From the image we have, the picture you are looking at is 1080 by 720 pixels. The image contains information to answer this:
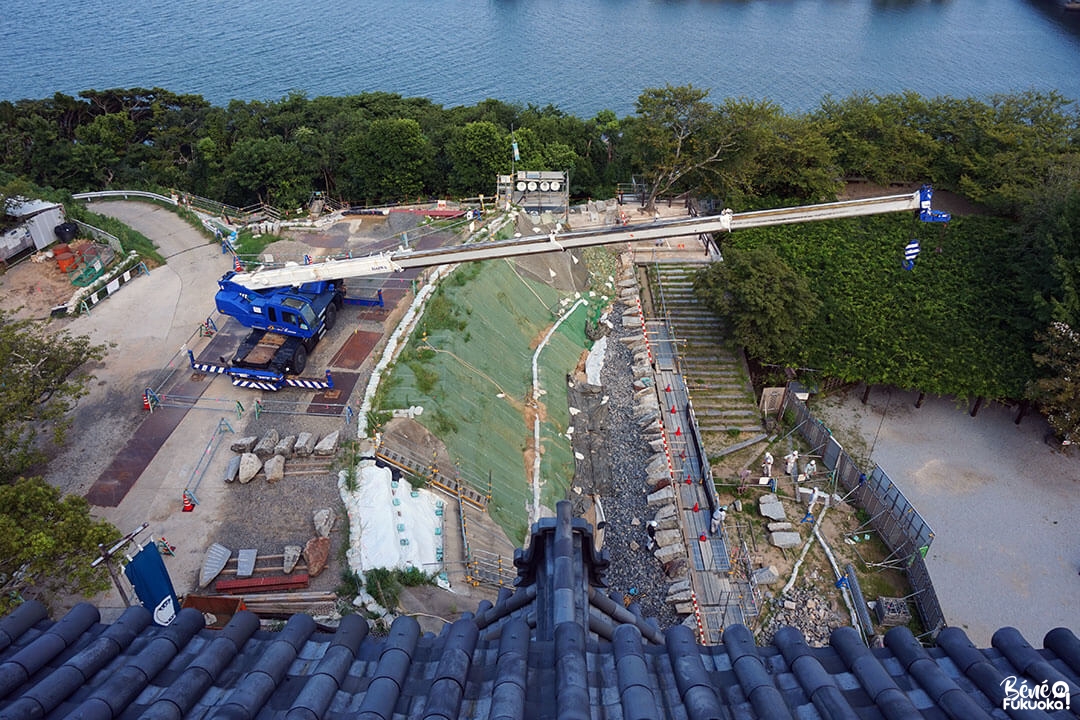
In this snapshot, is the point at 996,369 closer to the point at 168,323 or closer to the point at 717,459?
the point at 717,459

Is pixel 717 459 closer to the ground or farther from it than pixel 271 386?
closer to the ground

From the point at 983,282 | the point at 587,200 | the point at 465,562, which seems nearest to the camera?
the point at 465,562

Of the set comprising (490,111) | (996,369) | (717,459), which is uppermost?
(490,111)

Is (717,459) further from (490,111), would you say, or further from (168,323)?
(490,111)

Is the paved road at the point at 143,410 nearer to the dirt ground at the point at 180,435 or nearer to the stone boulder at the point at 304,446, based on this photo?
the dirt ground at the point at 180,435

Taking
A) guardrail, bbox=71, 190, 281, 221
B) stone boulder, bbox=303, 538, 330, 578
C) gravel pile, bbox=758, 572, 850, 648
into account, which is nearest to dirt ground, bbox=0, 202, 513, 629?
stone boulder, bbox=303, 538, 330, 578

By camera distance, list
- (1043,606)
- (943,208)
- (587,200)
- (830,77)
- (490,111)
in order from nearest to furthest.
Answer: (1043,606) < (943,208) < (587,200) < (490,111) < (830,77)

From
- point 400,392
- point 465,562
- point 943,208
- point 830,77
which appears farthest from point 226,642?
point 830,77

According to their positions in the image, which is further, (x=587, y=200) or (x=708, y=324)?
(x=587, y=200)
